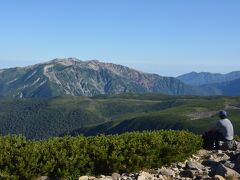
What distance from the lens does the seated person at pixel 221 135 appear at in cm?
2669

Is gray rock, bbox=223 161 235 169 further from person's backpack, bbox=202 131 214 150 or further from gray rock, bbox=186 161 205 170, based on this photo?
person's backpack, bbox=202 131 214 150

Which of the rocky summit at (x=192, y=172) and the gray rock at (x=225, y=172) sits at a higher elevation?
the gray rock at (x=225, y=172)

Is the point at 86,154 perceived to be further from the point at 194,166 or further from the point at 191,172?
the point at 194,166

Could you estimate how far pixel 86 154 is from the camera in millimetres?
19750

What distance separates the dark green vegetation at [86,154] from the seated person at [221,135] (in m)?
3.47

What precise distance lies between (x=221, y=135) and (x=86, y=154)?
1061cm

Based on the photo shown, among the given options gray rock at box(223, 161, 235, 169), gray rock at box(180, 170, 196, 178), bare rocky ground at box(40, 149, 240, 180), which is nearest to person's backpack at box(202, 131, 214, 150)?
bare rocky ground at box(40, 149, 240, 180)

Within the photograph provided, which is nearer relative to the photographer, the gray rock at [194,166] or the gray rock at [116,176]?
the gray rock at [116,176]

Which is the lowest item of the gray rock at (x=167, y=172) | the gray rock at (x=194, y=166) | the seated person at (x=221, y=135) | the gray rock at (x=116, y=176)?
the gray rock at (x=116, y=176)

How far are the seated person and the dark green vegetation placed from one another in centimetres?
347

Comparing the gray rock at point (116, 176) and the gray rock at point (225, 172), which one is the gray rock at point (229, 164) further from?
the gray rock at point (116, 176)

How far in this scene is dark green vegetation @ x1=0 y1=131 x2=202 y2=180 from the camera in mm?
17859

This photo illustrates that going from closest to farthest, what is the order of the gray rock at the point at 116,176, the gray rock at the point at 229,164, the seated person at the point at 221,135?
1. the gray rock at the point at 116,176
2. the gray rock at the point at 229,164
3. the seated person at the point at 221,135

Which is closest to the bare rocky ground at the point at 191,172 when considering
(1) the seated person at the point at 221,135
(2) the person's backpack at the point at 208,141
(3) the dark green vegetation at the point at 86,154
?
(3) the dark green vegetation at the point at 86,154
